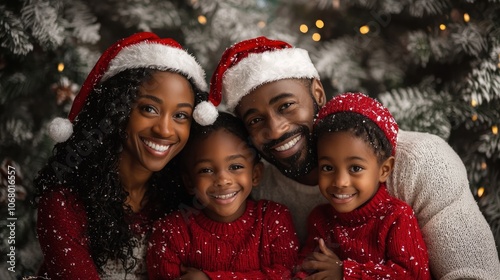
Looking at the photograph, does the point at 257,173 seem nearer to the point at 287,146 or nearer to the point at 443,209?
the point at 287,146

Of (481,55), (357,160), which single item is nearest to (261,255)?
(357,160)

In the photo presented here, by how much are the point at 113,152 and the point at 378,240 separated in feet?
3.03

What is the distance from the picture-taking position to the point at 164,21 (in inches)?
103

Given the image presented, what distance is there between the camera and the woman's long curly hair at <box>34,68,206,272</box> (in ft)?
6.10

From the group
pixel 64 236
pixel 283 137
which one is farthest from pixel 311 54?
pixel 64 236

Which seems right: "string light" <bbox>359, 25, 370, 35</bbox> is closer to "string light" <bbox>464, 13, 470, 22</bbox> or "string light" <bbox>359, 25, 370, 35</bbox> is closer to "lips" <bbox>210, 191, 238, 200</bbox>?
"string light" <bbox>464, 13, 470, 22</bbox>

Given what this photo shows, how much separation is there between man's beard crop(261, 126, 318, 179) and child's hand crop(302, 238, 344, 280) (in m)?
0.26

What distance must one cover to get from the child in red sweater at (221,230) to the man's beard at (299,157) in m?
0.07

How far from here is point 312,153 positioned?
195 centimetres

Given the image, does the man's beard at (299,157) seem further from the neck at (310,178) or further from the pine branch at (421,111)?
the pine branch at (421,111)

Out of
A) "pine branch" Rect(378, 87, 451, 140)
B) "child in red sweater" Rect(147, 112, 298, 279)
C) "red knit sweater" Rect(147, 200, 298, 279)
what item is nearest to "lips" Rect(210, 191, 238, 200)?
"child in red sweater" Rect(147, 112, 298, 279)

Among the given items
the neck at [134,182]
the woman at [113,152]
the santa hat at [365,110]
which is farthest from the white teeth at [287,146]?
the neck at [134,182]

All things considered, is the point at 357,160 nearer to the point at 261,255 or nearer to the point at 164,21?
the point at 261,255

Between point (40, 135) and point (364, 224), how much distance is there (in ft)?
5.03
